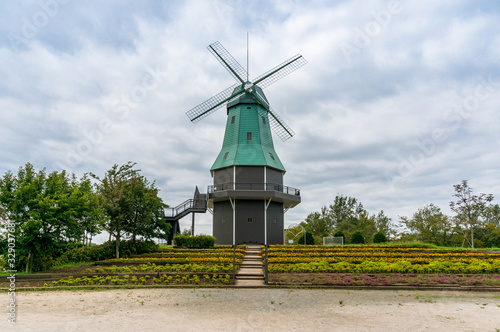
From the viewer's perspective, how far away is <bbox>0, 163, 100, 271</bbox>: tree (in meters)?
14.8

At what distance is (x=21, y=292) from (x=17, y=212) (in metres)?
4.34

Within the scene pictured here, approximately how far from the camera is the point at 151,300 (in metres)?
10.4

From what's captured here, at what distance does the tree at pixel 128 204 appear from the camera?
66.0 feet

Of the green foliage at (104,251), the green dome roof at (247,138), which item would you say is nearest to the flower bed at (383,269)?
Answer: the green foliage at (104,251)

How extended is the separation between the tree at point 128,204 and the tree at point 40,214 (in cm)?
352

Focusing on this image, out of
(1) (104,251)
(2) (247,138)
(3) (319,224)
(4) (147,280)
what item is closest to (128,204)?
(1) (104,251)

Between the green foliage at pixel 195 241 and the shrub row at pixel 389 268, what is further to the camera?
the green foliage at pixel 195 241

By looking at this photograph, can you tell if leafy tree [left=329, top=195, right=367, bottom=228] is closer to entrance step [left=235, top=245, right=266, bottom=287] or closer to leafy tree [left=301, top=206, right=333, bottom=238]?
leafy tree [left=301, top=206, right=333, bottom=238]

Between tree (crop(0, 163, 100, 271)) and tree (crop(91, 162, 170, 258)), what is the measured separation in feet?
11.6

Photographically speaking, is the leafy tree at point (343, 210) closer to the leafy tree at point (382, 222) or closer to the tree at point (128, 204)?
the leafy tree at point (382, 222)

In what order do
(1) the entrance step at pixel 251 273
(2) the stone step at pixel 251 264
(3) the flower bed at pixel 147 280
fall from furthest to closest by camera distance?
(2) the stone step at pixel 251 264
(1) the entrance step at pixel 251 273
(3) the flower bed at pixel 147 280

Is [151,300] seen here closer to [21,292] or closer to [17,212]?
[21,292]

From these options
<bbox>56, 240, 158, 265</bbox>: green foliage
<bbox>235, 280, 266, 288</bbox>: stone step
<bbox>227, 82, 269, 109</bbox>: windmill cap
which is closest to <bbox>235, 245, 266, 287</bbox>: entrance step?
<bbox>235, 280, 266, 288</bbox>: stone step

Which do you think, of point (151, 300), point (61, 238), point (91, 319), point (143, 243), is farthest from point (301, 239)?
point (91, 319)
